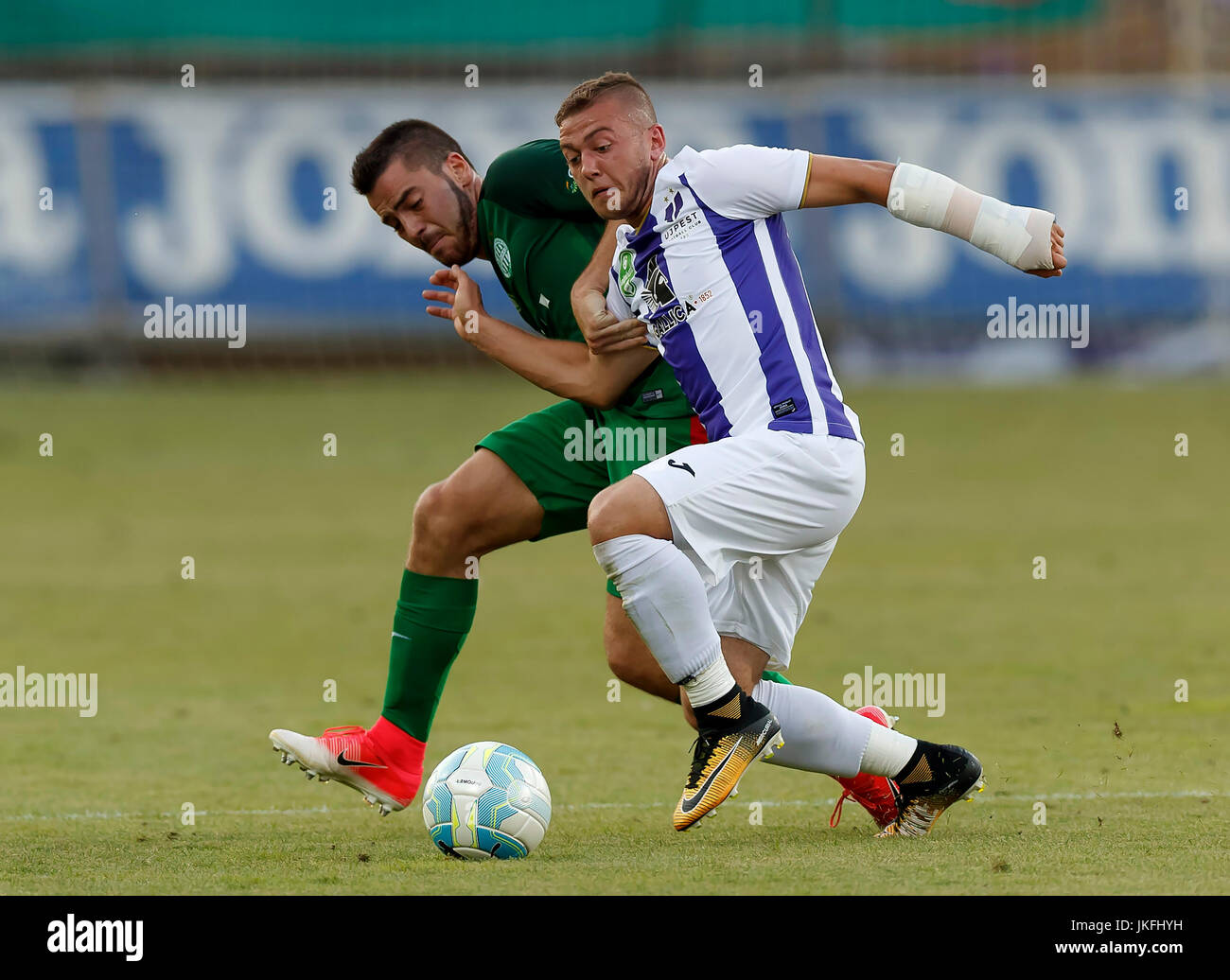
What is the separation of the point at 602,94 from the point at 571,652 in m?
4.62

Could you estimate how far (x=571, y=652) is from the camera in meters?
9.40

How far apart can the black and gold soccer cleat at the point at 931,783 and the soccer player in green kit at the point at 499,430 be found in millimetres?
166

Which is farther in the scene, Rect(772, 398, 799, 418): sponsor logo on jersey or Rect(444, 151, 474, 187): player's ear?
Rect(444, 151, 474, 187): player's ear

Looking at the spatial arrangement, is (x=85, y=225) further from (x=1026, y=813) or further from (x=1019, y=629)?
(x=1026, y=813)

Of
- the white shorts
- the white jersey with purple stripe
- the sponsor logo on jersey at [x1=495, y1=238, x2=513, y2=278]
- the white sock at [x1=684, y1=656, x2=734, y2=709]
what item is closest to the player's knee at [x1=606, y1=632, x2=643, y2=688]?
the white shorts

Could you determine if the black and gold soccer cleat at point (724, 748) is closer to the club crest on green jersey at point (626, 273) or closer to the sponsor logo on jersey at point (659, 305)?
the sponsor logo on jersey at point (659, 305)

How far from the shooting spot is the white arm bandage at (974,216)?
4902 mm

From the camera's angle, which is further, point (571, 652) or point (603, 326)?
point (571, 652)

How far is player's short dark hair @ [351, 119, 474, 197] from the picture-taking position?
5.74m

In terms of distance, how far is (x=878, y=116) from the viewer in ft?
65.0

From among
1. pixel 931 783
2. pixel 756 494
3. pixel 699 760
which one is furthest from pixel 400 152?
pixel 931 783

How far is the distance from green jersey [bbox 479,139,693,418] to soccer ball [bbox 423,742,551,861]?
1199mm

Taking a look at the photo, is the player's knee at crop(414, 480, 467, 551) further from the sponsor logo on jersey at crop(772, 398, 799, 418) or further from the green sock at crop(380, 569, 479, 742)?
the sponsor logo on jersey at crop(772, 398, 799, 418)

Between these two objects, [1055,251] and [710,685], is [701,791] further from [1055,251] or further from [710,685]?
[1055,251]
